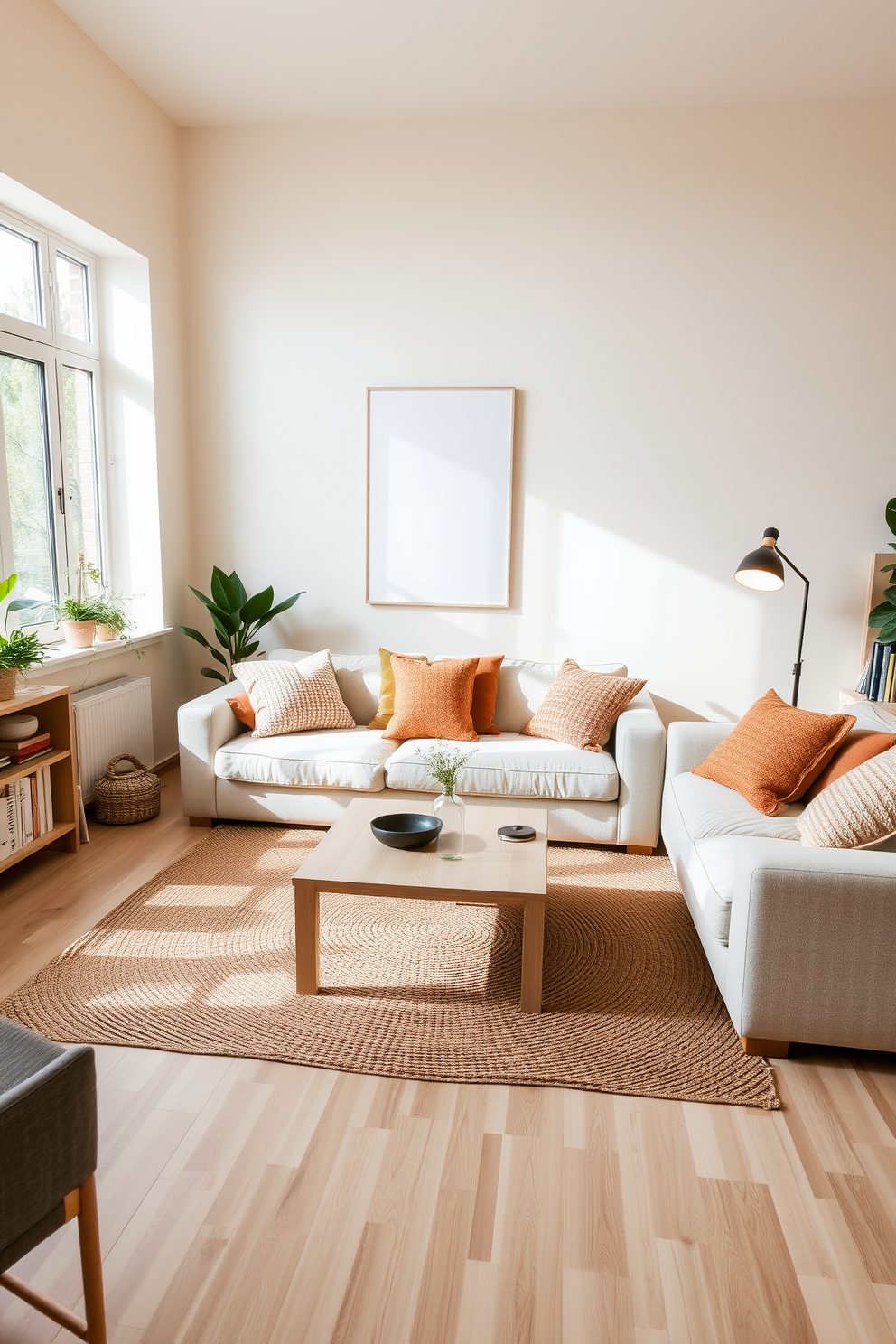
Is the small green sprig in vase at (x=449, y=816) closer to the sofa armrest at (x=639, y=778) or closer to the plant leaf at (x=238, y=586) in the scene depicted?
the sofa armrest at (x=639, y=778)

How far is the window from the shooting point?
3676 millimetres

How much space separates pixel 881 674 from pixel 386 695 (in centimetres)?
234

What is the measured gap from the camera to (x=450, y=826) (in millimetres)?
2834

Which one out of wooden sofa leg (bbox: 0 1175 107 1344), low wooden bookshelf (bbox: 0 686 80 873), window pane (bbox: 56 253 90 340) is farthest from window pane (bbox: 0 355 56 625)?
wooden sofa leg (bbox: 0 1175 107 1344)

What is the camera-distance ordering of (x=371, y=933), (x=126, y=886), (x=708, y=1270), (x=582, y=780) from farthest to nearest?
(x=582, y=780) → (x=126, y=886) → (x=371, y=933) → (x=708, y=1270)

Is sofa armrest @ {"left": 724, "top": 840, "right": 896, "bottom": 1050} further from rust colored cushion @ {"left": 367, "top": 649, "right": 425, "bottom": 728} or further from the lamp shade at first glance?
rust colored cushion @ {"left": 367, "top": 649, "right": 425, "bottom": 728}

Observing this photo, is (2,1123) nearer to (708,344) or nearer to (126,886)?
(126,886)

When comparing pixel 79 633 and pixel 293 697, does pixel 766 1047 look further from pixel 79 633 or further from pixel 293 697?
pixel 79 633

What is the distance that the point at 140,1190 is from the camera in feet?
5.72

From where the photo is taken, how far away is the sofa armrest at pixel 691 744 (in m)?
3.43

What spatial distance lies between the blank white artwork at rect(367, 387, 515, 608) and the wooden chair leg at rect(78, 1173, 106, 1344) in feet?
11.5

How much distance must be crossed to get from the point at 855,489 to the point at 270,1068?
3.69 m

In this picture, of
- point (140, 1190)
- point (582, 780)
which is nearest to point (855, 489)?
point (582, 780)

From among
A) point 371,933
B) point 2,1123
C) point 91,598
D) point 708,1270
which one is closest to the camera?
point 2,1123
